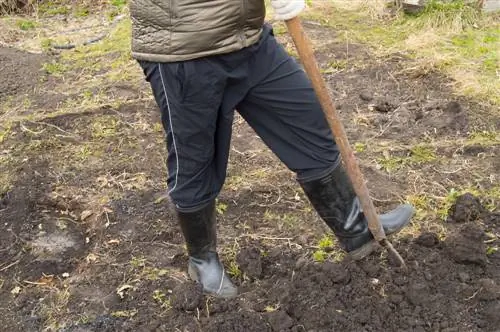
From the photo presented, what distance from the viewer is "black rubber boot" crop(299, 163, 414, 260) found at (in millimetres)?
2771

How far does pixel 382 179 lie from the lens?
3949 millimetres

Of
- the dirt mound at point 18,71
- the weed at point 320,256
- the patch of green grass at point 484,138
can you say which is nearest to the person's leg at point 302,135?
the weed at point 320,256

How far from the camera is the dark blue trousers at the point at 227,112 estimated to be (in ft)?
7.99

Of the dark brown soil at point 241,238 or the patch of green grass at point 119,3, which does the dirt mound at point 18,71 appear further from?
the patch of green grass at point 119,3

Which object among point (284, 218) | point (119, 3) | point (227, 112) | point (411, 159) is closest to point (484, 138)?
point (411, 159)

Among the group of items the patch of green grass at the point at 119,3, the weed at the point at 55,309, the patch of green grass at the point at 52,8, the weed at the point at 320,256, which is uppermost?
the weed at the point at 320,256

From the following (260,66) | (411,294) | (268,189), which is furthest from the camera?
(268,189)

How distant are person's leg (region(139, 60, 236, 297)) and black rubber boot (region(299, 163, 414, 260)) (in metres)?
0.43

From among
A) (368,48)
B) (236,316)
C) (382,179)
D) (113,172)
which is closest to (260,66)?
(236,316)

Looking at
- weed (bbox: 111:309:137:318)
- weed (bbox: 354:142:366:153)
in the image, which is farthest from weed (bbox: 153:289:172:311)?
weed (bbox: 354:142:366:153)

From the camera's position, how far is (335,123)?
102 inches

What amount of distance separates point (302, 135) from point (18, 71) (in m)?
4.51

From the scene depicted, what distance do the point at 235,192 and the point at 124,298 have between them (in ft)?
3.62

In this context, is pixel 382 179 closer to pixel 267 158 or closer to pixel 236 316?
pixel 267 158
